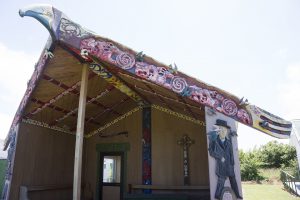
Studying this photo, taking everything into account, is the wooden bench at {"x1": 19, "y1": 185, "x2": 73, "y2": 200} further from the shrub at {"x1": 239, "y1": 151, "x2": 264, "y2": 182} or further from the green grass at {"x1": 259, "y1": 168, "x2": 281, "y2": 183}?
the green grass at {"x1": 259, "y1": 168, "x2": 281, "y2": 183}

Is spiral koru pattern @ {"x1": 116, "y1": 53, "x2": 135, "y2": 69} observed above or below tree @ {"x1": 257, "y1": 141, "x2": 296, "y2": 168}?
above

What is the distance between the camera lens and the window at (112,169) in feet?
25.3

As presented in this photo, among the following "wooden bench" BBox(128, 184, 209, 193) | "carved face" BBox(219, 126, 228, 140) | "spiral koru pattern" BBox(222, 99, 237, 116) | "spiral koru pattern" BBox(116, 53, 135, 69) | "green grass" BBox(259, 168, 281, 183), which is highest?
"spiral koru pattern" BBox(116, 53, 135, 69)

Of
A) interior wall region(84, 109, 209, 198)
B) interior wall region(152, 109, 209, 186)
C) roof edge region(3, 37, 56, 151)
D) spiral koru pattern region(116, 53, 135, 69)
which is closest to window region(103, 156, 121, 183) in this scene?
interior wall region(84, 109, 209, 198)

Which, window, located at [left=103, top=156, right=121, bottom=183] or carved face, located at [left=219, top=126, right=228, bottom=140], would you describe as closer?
carved face, located at [left=219, top=126, right=228, bottom=140]

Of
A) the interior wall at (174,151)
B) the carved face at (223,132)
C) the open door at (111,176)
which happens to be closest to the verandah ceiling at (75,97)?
the interior wall at (174,151)

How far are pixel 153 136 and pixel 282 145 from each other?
16601 millimetres

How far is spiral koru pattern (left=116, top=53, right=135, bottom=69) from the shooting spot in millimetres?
4172

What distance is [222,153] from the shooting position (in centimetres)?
423

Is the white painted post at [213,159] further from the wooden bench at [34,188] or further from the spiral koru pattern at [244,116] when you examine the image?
the wooden bench at [34,188]

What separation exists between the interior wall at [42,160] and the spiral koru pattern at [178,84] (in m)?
3.75

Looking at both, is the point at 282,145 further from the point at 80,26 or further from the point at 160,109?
the point at 80,26

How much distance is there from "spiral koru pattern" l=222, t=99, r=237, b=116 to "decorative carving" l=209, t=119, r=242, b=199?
24 centimetres

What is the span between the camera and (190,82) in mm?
4457
